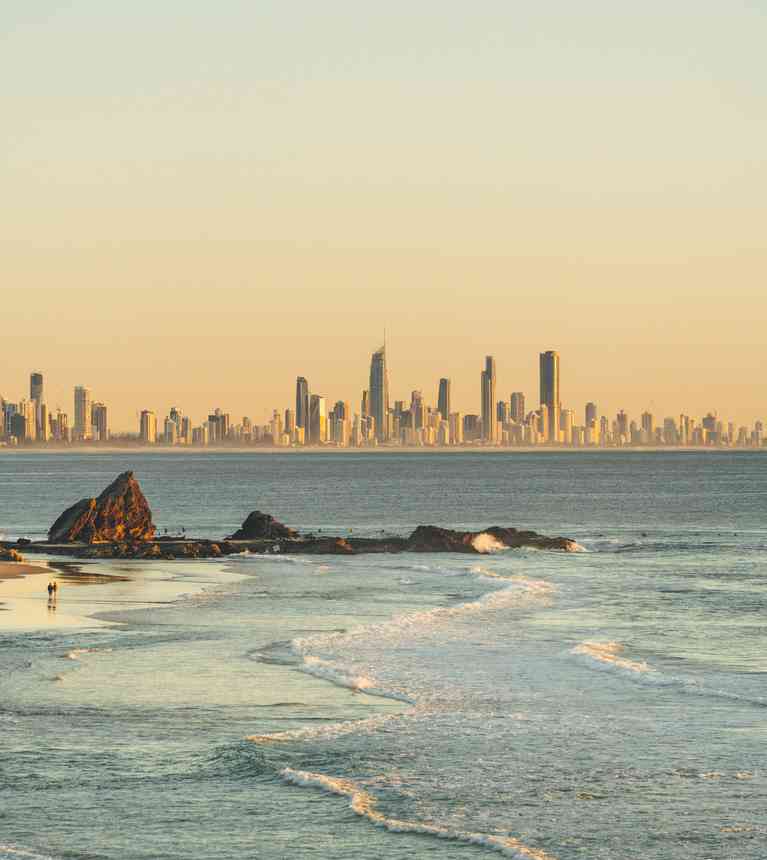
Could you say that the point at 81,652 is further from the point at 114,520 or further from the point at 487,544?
the point at 487,544

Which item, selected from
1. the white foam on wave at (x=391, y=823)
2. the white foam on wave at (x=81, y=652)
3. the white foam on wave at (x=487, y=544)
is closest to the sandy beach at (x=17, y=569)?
the white foam on wave at (x=81, y=652)

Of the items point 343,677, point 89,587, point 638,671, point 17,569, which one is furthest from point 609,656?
point 17,569

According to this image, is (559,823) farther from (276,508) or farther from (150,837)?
(276,508)

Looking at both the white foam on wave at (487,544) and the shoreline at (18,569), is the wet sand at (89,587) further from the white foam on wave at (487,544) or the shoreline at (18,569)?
the white foam on wave at (487,544)

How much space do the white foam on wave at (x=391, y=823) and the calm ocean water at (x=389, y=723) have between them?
58 mm

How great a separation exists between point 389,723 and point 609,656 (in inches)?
485

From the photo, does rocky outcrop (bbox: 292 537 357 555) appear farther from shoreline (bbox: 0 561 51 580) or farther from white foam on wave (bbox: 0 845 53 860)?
white foam on wave (bbox: 0 845 53 860)

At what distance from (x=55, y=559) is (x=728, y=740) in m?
56.6

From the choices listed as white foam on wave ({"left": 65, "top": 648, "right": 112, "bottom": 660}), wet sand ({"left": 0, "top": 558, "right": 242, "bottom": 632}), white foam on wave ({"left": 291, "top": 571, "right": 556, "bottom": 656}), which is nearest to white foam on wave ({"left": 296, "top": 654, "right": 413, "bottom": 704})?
white foam on wave ({"left": 291, "top": 571, "right": 556, "bottom": 656})

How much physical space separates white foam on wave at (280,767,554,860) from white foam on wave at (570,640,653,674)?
1498 cm

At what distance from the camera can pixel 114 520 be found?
9150cm

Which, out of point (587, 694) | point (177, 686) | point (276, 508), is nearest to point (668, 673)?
point (587, 694)

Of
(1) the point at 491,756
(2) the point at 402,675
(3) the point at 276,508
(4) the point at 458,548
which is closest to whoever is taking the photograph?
(1) the point at 491,756

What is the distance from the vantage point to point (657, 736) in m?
31.8
